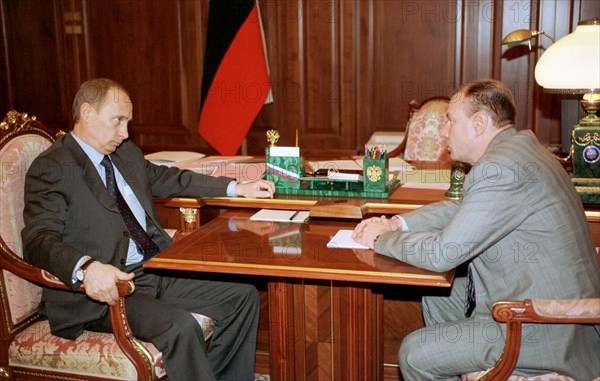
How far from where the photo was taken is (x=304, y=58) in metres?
Result: 5.36

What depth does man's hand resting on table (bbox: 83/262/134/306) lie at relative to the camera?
2.00 metres

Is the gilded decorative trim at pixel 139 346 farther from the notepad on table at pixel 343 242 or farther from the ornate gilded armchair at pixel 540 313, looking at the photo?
the ornate gilded armchair at pixel 540 313

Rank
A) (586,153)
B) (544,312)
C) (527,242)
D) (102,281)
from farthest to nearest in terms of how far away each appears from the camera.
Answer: (586,153), (102,281), (527,242), (544,312)

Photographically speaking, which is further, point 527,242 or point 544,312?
point 527,242

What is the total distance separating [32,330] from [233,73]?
2.77m

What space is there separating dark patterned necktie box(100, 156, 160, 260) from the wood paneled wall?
3125 millimetres

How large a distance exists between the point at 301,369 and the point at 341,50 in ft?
11.3

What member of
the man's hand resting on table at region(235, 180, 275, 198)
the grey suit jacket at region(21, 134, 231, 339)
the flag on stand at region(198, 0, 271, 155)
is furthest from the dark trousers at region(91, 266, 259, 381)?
the flag on stand at region(198, 0, 271, 155)

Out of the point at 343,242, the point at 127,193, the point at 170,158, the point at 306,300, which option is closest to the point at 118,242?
the point at 127,193

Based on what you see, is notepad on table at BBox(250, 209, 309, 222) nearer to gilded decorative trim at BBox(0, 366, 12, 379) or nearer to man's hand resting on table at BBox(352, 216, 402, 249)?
man's hand resting on table at BBox(352, 216, 402, 249)

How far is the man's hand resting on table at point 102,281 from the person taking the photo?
2000 millimetres

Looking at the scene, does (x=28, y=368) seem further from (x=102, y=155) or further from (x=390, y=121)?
(x=390, y=121)

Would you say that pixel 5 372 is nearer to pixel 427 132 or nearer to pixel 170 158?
pixel 170 158

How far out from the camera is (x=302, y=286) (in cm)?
228
